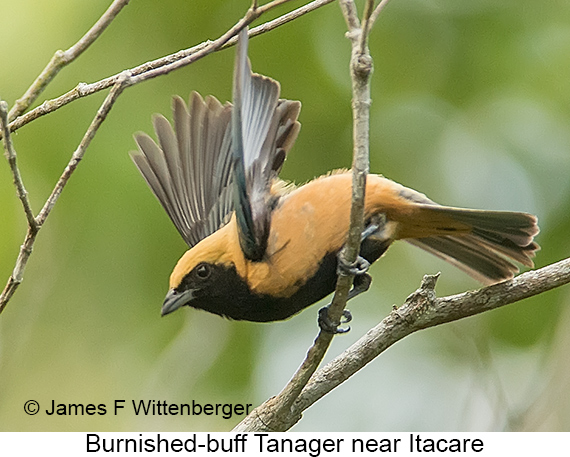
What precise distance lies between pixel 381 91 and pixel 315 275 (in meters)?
2.60

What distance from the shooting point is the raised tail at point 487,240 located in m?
3.24

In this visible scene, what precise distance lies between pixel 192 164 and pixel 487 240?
148 cm

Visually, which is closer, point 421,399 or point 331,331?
point 331,331

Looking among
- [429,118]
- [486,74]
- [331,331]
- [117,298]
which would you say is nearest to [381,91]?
[429,118]

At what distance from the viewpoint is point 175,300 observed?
3.21m

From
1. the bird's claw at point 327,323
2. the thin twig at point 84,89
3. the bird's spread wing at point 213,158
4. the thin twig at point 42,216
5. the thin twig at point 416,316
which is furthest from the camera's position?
the bird's spread wing at point 213,158

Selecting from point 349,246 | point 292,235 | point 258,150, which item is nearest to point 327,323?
point 349,246

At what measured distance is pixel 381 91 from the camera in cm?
543

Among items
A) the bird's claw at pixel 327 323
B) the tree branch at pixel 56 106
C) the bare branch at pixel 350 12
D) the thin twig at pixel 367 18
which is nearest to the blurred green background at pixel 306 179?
the bird's claw at pixel 327 323

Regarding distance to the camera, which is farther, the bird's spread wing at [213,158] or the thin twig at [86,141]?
the bird's spread wing at [213,158]

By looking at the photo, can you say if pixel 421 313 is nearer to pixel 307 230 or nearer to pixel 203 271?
pixel 307 230

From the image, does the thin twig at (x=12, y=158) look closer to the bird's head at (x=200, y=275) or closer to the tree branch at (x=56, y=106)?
the tree branch at (x=56, y=106)

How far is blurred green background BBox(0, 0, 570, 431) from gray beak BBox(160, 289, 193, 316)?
832 mm

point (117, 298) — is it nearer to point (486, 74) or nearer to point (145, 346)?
point (145, 346)
